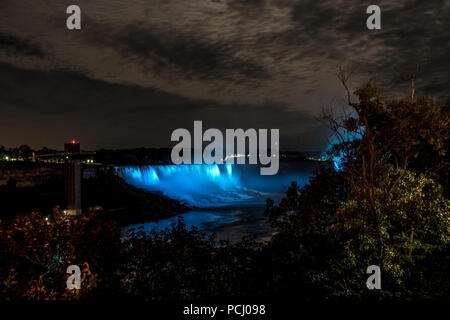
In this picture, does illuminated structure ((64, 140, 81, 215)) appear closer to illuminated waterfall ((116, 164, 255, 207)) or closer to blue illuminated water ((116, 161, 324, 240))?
blue illuminated water ((116, 161, 324, 240))

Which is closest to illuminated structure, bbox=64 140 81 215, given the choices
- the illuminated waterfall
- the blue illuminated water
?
the blue illuminated water

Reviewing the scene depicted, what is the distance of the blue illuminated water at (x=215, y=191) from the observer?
32.9 meters

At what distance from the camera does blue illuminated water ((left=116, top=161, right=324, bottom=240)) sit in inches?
1295

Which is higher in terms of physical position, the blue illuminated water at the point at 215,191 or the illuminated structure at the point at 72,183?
the illuminated structure at the point at 72,183

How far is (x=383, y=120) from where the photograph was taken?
8.95 meters

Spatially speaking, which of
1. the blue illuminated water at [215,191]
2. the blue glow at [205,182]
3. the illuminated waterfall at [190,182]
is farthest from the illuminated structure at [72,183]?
the illuminated waterfall at [190,182]

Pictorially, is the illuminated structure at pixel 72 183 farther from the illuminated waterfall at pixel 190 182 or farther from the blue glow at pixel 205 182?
the illuminated waterfall at pixel 190 182

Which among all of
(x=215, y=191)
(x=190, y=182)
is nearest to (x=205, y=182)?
(x=215, y=191)

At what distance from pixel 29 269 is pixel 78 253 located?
2.86 ft

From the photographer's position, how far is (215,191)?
209 ft

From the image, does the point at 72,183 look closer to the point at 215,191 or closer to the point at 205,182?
the point at 215,191

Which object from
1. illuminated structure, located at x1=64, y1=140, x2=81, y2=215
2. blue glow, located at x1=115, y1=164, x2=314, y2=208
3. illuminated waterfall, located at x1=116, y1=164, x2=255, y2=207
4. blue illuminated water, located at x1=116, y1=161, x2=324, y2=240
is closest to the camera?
illuminated structure, located at x1=64, y1=140, x2=81, y2=215
